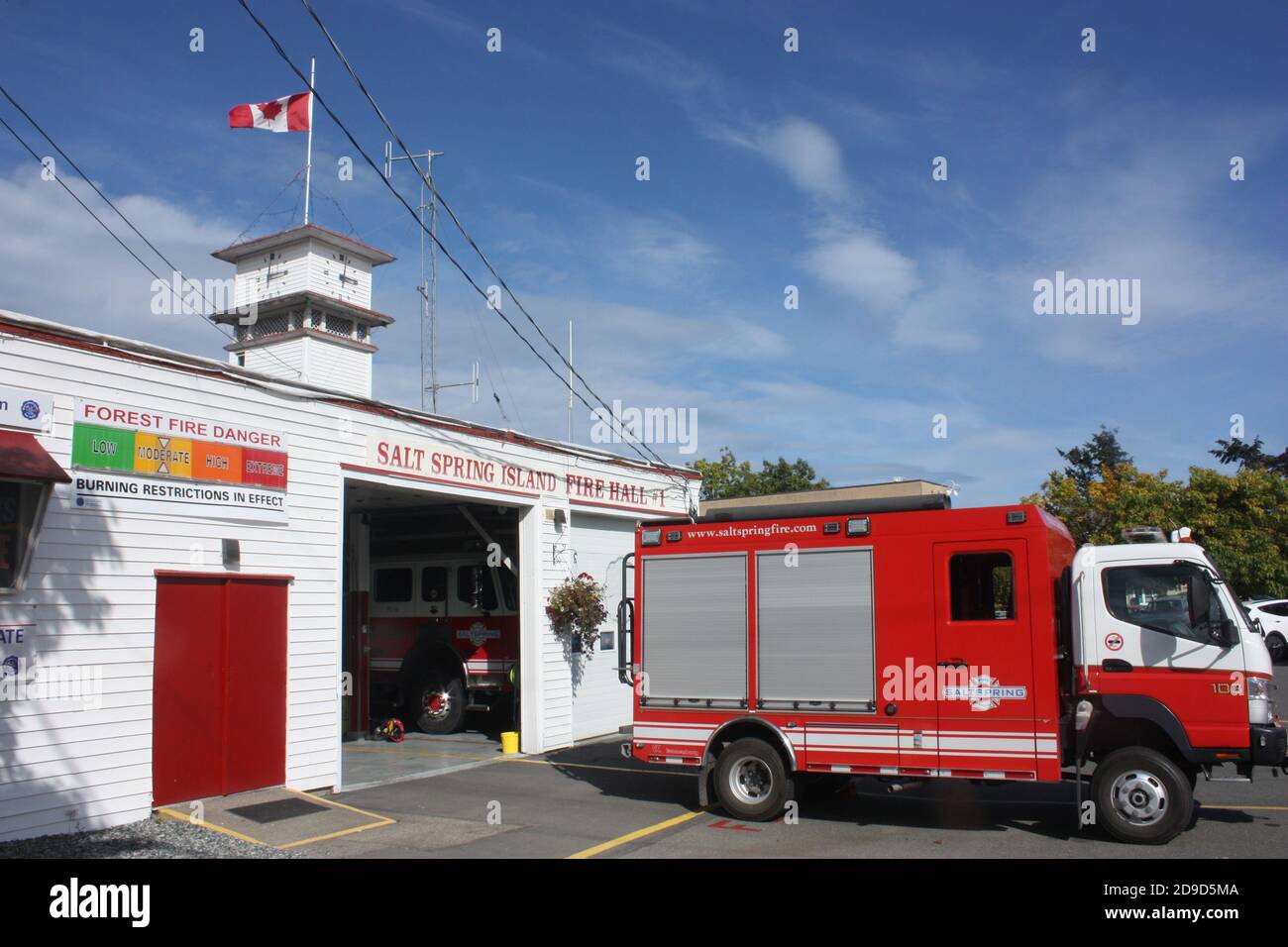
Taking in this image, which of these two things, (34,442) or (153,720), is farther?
(153,720)

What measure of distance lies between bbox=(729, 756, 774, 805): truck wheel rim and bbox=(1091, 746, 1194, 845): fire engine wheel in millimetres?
3066

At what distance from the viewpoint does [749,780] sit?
408 inches

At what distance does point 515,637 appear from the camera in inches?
653

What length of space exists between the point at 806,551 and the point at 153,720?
659 cm

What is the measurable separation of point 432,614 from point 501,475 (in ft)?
12.5

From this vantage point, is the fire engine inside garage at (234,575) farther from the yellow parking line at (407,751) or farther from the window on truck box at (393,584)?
the window on truck box at (393,584)

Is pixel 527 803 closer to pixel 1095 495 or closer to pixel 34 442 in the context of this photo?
pixel 34 442

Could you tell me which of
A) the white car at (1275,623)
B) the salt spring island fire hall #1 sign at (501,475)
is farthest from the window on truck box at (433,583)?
the white car at (1275,623)

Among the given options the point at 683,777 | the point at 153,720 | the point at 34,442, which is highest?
the point at 34,442

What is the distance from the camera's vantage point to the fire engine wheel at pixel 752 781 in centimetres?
1005

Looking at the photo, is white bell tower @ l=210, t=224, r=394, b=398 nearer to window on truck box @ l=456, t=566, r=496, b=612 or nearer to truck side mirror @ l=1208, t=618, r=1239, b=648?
window on truck box @ l=456, t=566, r=496, b=612

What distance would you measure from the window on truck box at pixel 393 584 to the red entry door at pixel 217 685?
22.3 ft

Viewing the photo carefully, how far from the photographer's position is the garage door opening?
55.0 ft
